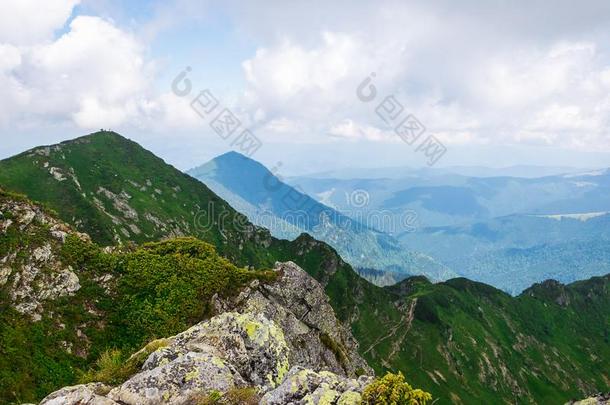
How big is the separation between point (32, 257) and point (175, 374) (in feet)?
154

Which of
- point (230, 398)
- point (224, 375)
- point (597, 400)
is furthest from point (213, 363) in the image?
point (597, 400)

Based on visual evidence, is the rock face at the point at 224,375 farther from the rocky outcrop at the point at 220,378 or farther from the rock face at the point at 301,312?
the rock face at the point at 301,312

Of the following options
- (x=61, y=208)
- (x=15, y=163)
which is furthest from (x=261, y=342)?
(x=15, y=163)

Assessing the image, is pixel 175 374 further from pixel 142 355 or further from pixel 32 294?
pixel 32 294

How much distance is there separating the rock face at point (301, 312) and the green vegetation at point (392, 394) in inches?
1430

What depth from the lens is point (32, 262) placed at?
5916 cm

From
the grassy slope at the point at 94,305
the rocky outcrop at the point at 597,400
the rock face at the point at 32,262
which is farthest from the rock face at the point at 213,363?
the rock face at the point at 32,262

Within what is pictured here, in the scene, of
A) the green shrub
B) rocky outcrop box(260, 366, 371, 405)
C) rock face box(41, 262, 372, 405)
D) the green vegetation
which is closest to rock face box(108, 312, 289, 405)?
rock face box(41, 262, 372, 405)

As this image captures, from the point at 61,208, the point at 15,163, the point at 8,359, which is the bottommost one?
the point at 8,359

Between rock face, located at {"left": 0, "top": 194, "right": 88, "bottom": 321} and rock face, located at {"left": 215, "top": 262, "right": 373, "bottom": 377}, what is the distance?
70.9 feet

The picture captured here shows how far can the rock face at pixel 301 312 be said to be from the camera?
61656mm

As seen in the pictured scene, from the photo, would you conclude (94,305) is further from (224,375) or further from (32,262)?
(224,375)

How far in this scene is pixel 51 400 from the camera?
2252cm

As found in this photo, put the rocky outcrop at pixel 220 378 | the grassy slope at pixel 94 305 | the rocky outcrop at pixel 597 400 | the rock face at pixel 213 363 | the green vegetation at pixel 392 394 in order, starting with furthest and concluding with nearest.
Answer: the grassy slope at pixel 94 305, the rocky outcrop at pixel 597 400, the rock face at pixel 213 363, the rocky outcrop at pixel 220 378, the green vegetation at pixel 392 394
